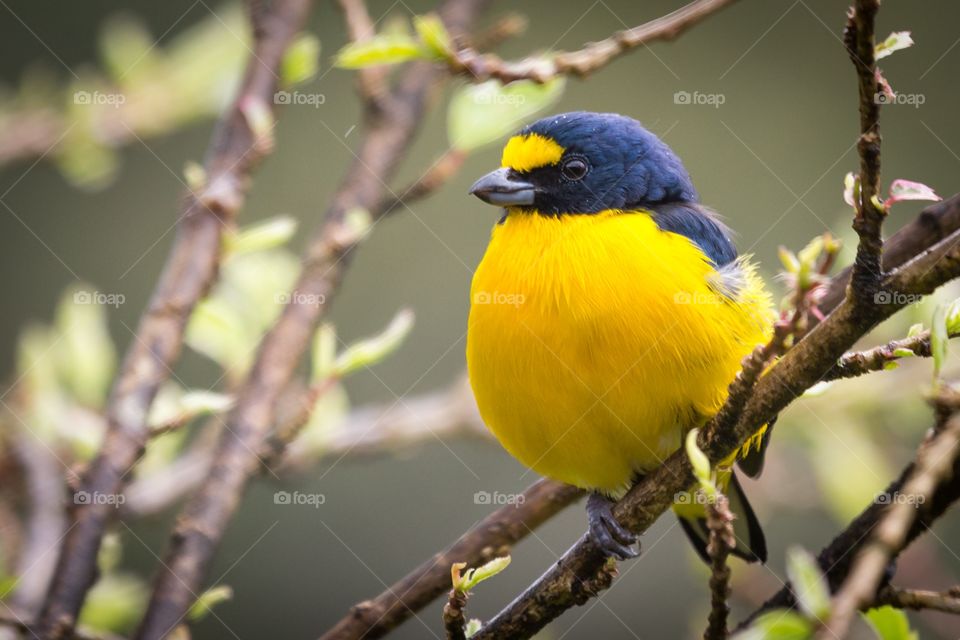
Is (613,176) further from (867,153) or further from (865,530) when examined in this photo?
(867,153)

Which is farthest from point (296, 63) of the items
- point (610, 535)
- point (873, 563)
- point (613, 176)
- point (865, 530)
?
point (873, 563)

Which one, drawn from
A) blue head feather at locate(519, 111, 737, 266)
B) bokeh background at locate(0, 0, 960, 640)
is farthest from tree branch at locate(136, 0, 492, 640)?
bokeh background at locate(0, 0, 960, 640)

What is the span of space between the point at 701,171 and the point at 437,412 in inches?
113

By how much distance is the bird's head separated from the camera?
3.15 m

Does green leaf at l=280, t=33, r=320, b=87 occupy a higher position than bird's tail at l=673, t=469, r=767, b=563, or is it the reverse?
green leaf at l=280, t=33, r=320, b=87

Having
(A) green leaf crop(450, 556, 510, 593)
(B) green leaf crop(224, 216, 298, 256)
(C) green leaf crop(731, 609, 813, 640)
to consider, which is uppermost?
(C) green leaf crop(731, 609, 813, 640)

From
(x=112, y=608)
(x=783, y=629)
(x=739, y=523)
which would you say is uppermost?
(x=783, y=629)

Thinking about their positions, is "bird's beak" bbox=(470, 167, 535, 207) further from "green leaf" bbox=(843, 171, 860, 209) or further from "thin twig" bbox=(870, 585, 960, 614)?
"thin twig" bbox=(870, 585, 960, 614)

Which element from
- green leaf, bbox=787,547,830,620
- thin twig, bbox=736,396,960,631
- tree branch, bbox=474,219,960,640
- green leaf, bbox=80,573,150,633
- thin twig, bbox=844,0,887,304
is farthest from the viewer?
green leaf, bbox=80,573,150,633

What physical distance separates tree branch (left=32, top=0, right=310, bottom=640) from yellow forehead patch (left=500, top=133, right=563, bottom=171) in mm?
815

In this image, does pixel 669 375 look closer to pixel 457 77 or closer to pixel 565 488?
pixel 565 488

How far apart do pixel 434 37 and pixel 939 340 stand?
119cm

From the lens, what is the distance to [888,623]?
1642 mm

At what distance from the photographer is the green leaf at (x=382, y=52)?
211cm
